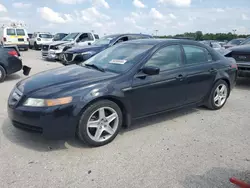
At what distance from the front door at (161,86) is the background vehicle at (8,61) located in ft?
19.1

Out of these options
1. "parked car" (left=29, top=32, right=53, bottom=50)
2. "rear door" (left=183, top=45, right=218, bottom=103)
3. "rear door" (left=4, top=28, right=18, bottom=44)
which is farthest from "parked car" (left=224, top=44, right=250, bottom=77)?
"parked car" (left=29, top=32, right=53, bottom=50)

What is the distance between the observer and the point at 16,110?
3.04 meters

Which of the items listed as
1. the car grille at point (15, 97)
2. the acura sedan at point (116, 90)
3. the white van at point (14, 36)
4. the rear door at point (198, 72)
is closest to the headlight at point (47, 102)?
the acura sedan at point (116, 90)

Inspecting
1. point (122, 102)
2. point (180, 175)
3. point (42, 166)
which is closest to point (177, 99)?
point (122, 102)

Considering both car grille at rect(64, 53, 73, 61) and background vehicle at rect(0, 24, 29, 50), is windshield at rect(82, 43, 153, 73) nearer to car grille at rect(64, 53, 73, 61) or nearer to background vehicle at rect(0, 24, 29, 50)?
car grille at rect(64, 53, 73, 61)

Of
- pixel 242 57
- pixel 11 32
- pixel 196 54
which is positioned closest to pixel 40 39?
pixel 11 32

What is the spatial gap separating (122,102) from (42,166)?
136 cm

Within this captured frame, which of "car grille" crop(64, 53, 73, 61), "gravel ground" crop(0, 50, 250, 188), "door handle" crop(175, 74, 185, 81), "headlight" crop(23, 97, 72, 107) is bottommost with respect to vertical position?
"gravel ground" crop(0, 50, 250, 188)

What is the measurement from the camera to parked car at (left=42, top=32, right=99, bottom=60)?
13034 millimetres

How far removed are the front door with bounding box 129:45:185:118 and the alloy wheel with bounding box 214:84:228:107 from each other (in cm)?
111

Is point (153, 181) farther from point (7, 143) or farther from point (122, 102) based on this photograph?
point (7, 143)

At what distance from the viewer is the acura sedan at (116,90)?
295 cm

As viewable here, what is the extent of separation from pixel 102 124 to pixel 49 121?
74 cm

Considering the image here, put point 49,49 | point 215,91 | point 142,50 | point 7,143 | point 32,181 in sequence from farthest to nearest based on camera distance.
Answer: point 49,49 < point 215,91 < point 142,50 < point 7,143 < point 32,181
